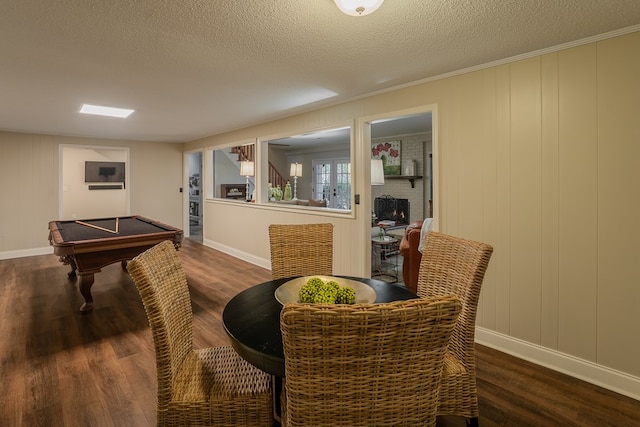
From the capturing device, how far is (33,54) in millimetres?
2418

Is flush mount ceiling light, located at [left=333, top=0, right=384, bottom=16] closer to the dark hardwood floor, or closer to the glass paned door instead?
the dark hardwood floor

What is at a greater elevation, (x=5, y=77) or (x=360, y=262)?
(x=5, y=77)

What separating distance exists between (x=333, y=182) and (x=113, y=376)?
7.81 metres

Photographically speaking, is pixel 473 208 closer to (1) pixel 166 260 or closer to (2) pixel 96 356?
(1) pixel 166 260

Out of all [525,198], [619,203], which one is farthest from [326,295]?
[619,203]

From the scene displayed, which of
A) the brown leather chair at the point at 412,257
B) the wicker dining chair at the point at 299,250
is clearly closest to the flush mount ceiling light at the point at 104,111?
the wicker dining chair at the point at 299,250

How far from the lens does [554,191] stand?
2.36 meters

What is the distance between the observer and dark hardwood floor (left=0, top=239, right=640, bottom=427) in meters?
1.90

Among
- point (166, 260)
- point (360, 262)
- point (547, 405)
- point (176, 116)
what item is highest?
point (176, 116)

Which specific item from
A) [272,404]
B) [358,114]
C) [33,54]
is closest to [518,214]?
[358,114]

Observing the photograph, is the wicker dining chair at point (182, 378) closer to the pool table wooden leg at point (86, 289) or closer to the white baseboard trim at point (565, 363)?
the white baseboard trim at point (565, 363)

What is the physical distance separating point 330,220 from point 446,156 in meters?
1.58

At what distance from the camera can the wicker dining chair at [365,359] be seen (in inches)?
30.8

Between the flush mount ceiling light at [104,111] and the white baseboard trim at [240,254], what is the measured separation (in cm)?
266
